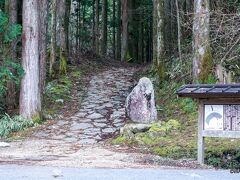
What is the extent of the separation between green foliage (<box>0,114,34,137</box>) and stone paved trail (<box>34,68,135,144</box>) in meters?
0.68

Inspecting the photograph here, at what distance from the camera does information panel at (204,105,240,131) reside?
8.23 metres

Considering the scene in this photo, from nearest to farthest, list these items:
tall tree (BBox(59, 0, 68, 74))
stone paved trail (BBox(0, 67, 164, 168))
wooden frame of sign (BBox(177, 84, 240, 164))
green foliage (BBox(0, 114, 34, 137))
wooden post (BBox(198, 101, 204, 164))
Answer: wooden frame of sign (BBox(177, 84, 240, 164))
stone paved trail (BBox(0, 67, 164, 168))
wooden post (BBox(198, 101, 204, 164))
green foliage (BBox(0, 114, 34, 137))
tall tree (BBox(59, 0, 68, 74))

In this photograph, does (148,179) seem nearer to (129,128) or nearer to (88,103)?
(129,128)

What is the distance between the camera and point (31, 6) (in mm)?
13805

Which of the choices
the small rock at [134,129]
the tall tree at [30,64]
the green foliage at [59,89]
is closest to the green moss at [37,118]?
the tall tree at [30,64]

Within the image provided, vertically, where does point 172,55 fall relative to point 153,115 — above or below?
above

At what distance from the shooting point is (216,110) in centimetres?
841

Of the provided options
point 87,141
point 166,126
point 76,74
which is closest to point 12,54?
point 87,141

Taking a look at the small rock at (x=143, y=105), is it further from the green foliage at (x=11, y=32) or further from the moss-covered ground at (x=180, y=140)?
the green foliage at (x=11, y=32)

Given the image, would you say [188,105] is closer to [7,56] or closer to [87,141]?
[87,141]

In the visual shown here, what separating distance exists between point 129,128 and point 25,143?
2.83 m

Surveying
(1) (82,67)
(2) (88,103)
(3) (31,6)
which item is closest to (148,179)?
(3) (31,6)

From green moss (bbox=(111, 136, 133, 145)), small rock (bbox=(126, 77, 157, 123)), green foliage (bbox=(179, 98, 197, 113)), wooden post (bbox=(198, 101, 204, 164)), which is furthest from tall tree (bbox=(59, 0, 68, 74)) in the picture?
wooden post (bbox=(198, 101, 204, 164))

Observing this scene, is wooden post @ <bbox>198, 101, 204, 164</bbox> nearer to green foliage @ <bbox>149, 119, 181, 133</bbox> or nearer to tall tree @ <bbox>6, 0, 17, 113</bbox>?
green foliage @ <bbox>149, 119, 181, 133</bbox>
